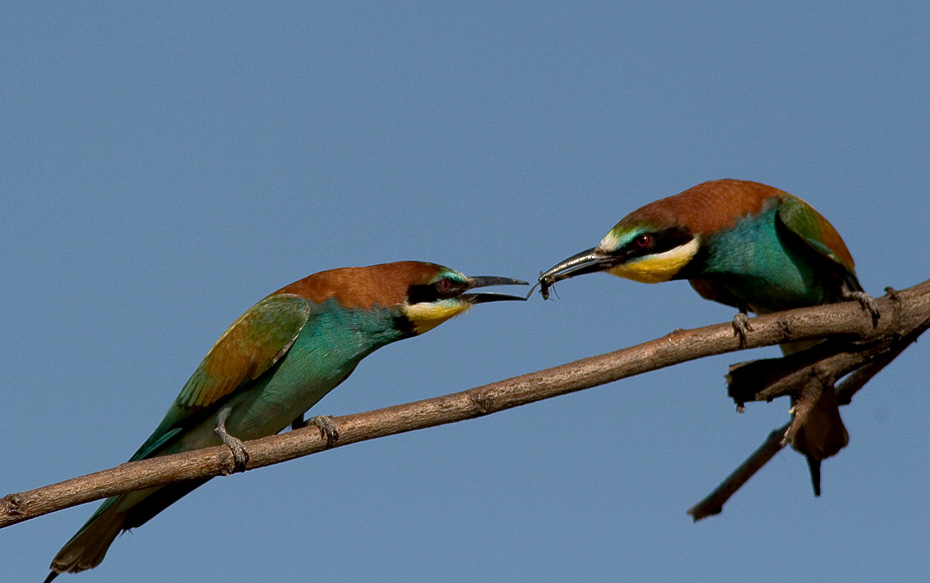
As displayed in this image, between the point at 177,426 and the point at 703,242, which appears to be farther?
the point at 177,426

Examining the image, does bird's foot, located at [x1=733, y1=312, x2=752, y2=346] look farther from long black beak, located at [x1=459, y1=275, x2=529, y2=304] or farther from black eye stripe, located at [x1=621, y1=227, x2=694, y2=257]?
long black beak, located at [x1=459, y1=275, x2=529, y2=304]

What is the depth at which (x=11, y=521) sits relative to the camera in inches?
148

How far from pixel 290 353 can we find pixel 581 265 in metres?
1.70

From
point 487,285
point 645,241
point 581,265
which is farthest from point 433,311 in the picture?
point 645,241

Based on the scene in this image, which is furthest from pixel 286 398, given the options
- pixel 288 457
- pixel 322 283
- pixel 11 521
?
pixel 11 521

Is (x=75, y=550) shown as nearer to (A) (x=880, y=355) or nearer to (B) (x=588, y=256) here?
(B) (x=588, y=256)

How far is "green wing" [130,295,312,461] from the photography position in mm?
5320

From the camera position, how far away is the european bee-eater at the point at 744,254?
488 cm

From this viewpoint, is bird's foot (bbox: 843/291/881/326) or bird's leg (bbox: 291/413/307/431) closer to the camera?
bird's foot (bbox: 843/291/881/326)

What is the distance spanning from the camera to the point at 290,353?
538 cm

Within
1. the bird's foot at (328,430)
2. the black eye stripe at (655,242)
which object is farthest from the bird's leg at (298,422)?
the black eye stripe at (655,242)

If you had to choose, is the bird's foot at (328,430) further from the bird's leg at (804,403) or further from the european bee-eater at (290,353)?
the bird's leg at (804,403)

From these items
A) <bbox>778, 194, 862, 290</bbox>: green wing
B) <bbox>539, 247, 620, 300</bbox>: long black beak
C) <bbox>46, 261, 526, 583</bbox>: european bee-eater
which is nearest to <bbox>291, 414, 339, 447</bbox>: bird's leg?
<bbox>46, 261, 526, 583</bbox>: european bee-eater

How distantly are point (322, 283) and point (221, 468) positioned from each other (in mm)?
1538
